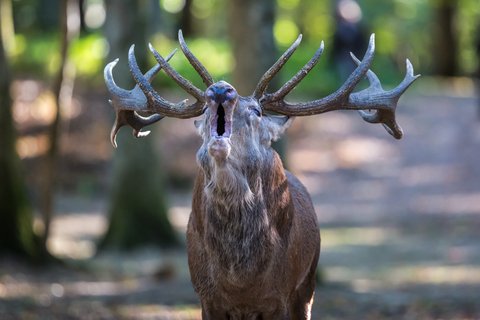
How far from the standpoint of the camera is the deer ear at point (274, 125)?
472 centimetres

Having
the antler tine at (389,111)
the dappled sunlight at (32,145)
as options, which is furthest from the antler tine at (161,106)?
the dappled sunlight at (32,145)

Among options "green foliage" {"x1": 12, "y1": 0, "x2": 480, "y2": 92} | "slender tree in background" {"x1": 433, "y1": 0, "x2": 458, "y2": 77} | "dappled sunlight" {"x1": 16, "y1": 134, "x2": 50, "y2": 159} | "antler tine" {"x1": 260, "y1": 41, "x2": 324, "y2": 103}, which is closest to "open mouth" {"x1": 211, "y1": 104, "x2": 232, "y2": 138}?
"antler tine" {"x1": 260, "y1": 41, "x2": 324, "y2": 103}

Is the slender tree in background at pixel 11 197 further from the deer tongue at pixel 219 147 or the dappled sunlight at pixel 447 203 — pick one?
the dappled sunlight at pixel 447 203

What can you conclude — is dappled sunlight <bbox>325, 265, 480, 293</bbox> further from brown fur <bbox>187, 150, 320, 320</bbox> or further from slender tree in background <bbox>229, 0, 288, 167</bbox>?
brown fur <bbox>187, 150, 320, 320</bbox>

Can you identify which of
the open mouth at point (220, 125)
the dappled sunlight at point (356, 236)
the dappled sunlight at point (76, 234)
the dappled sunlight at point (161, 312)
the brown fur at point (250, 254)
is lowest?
the dappled sunlight at point (76, 234)

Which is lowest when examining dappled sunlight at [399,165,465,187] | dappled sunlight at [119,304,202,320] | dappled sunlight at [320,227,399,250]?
dappled sunlight at [320,227,399,250]

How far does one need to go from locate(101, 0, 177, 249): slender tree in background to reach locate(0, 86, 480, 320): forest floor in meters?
0.43

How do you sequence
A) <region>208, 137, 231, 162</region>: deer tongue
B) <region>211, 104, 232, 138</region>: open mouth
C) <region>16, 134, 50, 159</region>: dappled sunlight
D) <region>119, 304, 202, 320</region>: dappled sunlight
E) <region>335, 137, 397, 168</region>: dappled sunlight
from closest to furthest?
1. <region>208, 137, 231, 162</region>: deer tongue
2. <region>211, 104, 232, 138</region>: open mouth
3. <region>119, 304, 202, 320</region>: dappled sunlight
4. <region>16, 134, 50, 159</region>: dappled sunlight
5. <region>335, 137, 397, 168</region>: dappled sunlight

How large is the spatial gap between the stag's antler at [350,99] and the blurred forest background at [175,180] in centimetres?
361

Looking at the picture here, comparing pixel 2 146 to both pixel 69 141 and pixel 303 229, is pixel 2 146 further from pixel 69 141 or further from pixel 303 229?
pixel 69 141

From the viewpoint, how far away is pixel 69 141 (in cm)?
1856

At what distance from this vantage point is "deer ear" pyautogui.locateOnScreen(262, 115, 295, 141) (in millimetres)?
4723

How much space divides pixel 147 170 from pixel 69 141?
23.5ft

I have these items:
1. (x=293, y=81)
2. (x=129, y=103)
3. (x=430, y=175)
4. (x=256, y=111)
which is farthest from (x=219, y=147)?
(x=430, y=175)
